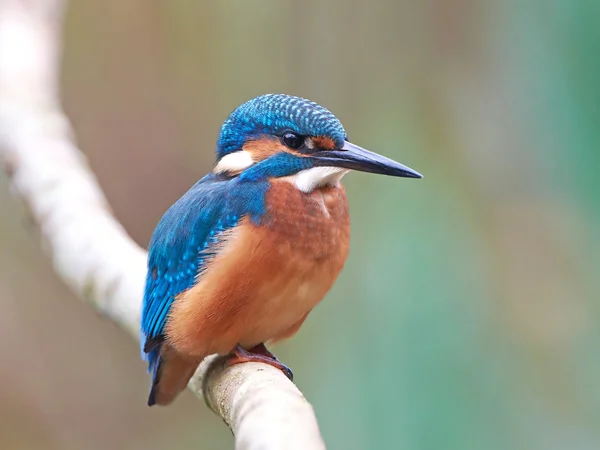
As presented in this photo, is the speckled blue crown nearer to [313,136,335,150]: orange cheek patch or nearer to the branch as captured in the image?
[313,136,335,150]: orange cheek patch

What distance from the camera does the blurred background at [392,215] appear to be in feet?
7.43

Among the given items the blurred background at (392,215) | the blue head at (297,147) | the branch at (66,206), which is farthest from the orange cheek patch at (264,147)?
the blurred background at (392,215)

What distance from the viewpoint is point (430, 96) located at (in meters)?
2.52

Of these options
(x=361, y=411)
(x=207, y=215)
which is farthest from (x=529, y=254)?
(x=207, y=215)

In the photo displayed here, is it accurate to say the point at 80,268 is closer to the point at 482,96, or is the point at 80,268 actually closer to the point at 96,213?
the point at 96,213

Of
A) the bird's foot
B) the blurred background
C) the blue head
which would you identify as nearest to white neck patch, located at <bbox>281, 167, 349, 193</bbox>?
the blue head

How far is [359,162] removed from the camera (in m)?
1.42

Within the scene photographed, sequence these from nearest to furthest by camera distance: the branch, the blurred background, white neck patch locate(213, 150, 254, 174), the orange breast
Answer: the branch < the orange breast < white neck patch locate(213, 150, 254, 174) < the blurred background

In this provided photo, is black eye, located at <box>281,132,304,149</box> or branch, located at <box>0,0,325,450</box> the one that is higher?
black eye, located at <box>281,132,304,149</box>

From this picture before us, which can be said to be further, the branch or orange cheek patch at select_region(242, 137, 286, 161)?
orange cheek patch at select_region(242, 137, 286, 161)

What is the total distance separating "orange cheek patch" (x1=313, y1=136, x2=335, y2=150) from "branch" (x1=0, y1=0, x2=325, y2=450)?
42 cm

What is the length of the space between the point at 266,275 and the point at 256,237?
0.07 metres

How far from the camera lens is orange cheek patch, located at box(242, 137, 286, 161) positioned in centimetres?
149

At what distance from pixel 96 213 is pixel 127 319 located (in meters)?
0.26
